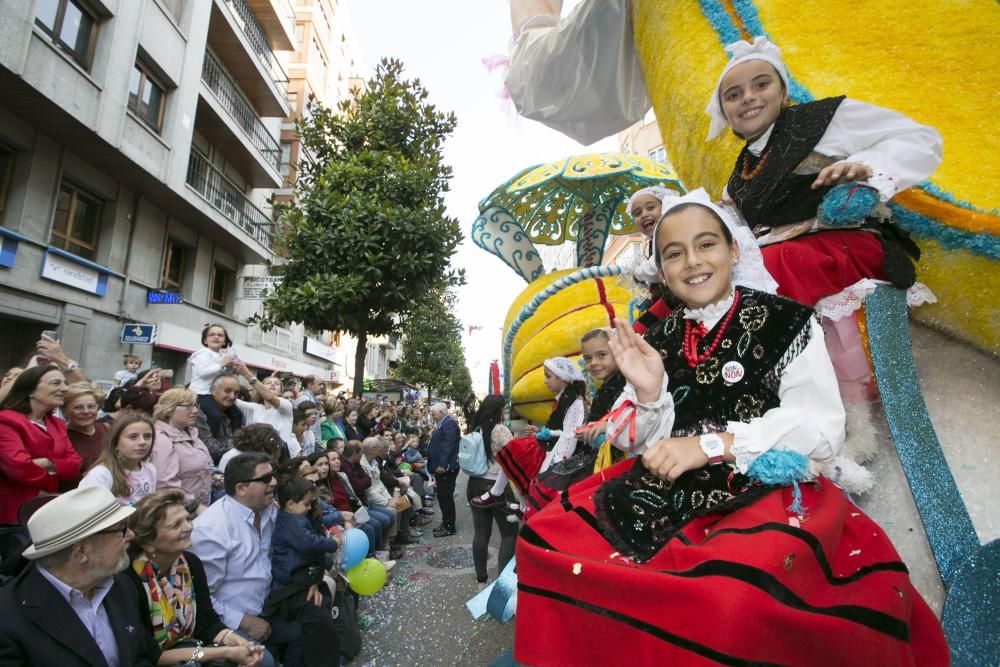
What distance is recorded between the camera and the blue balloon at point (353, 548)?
14.3ft

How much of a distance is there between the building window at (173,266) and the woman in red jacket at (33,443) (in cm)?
1086

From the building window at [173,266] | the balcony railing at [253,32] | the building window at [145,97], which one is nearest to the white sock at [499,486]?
the building window at [145,97]

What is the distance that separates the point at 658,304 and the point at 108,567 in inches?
94.5

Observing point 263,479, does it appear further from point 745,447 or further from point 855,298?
point 855,298

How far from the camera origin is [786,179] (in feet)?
5.32

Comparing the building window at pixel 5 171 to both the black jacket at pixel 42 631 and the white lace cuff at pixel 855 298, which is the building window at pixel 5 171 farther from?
the white lace cuff at pixel 855 298

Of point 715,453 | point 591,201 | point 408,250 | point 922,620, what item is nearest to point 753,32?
point 715,453

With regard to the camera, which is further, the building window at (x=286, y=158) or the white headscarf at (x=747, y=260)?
the building window at (x=286, y=158)

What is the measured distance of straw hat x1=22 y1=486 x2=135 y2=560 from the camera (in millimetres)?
1990

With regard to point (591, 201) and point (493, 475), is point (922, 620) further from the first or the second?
point (493, 475)

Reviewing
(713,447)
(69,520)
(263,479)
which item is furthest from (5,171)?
(713,447)

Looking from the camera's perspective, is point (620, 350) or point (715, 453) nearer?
point (715, 453)

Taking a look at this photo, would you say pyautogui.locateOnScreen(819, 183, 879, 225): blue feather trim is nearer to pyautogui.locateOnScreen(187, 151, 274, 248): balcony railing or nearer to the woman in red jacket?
the woman in red jacket

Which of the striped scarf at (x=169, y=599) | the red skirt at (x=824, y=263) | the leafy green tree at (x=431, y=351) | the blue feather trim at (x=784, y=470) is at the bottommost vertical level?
the striped scarf at (x=169, y=599)
